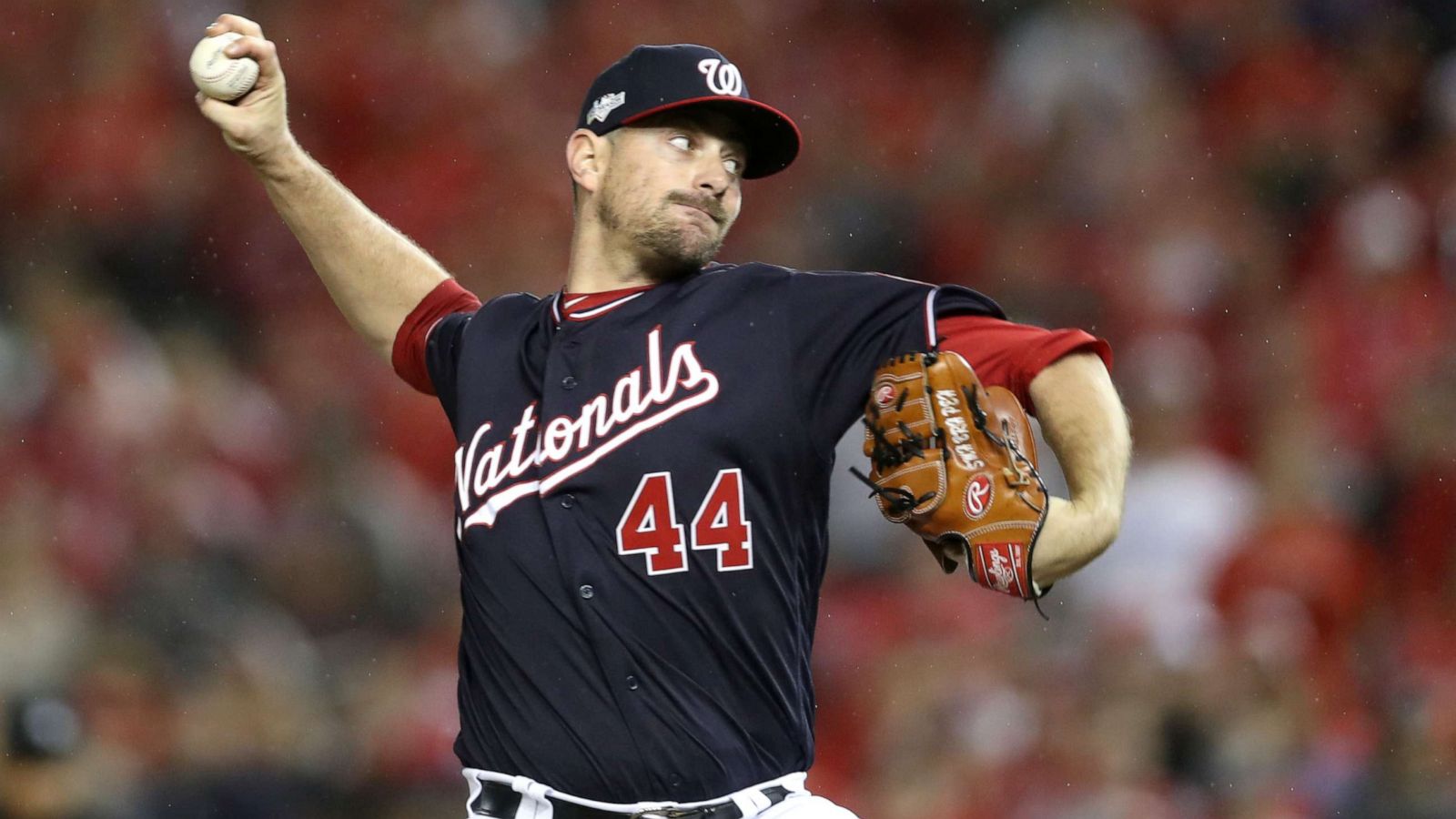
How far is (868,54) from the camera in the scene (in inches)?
288

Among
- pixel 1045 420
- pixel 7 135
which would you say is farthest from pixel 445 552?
pixel 1045 420

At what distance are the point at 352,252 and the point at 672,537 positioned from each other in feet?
3.16

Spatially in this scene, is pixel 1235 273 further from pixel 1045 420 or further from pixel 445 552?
pixel 1045 420

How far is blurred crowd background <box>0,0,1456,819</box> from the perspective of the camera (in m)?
4.91

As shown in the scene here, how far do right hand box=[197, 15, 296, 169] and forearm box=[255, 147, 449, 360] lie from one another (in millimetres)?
40

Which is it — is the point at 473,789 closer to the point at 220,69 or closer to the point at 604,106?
the point at 604,106

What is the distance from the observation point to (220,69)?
9.79ft

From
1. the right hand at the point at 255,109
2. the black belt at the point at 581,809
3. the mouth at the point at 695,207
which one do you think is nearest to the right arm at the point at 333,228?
the right hand at the point at 255,109

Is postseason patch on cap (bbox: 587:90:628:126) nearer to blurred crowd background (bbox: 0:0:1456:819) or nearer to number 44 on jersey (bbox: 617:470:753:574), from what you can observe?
number 44 on jersey (bbox: 617:470:753:574)

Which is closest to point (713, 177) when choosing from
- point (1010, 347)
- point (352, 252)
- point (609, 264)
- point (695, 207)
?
point (695, 207)

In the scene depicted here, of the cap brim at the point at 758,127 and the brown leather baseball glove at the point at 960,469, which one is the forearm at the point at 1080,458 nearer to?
the brown leather baseball glove at the point at 960,469

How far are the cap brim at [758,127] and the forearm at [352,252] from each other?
58 cm

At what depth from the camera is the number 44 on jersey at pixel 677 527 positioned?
2.51 metres

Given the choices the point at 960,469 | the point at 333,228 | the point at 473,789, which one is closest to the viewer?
the point at 960,469
